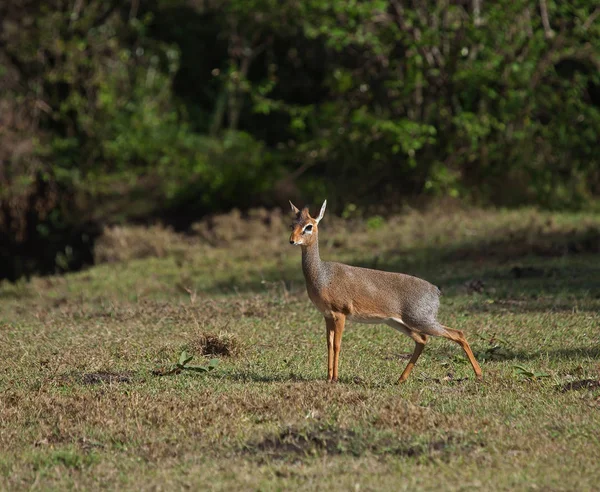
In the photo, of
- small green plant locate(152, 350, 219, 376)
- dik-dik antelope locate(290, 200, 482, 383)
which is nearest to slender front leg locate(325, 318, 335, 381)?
dik-dik antelope locate(290, 200, 482, 383)

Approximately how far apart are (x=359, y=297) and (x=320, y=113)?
11483 millimetres

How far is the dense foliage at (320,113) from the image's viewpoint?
667 inches

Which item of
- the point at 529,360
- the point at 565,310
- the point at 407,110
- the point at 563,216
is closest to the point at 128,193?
the point at 407,110

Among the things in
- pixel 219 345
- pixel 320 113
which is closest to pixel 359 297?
pixel 219 345

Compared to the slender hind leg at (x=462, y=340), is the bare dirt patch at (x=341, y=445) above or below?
below

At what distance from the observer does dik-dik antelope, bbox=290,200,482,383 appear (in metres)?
7.07

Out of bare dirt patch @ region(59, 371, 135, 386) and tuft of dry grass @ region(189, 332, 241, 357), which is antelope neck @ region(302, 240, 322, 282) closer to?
tuft of dry grass @ region(189, 332, 241, 357)

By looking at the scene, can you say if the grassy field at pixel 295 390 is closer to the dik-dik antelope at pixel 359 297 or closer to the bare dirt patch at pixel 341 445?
the bare dirt patch at pixel 341 445

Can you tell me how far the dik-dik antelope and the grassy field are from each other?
1.32 ft

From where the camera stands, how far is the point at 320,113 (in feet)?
59.9

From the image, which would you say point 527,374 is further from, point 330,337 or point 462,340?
point 330,337

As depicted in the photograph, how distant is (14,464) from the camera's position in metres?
5.75

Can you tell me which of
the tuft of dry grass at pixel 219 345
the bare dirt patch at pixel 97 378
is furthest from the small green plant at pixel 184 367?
the tuft of dry grass at pixel 219 345

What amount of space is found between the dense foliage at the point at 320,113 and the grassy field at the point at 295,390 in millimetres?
4395
